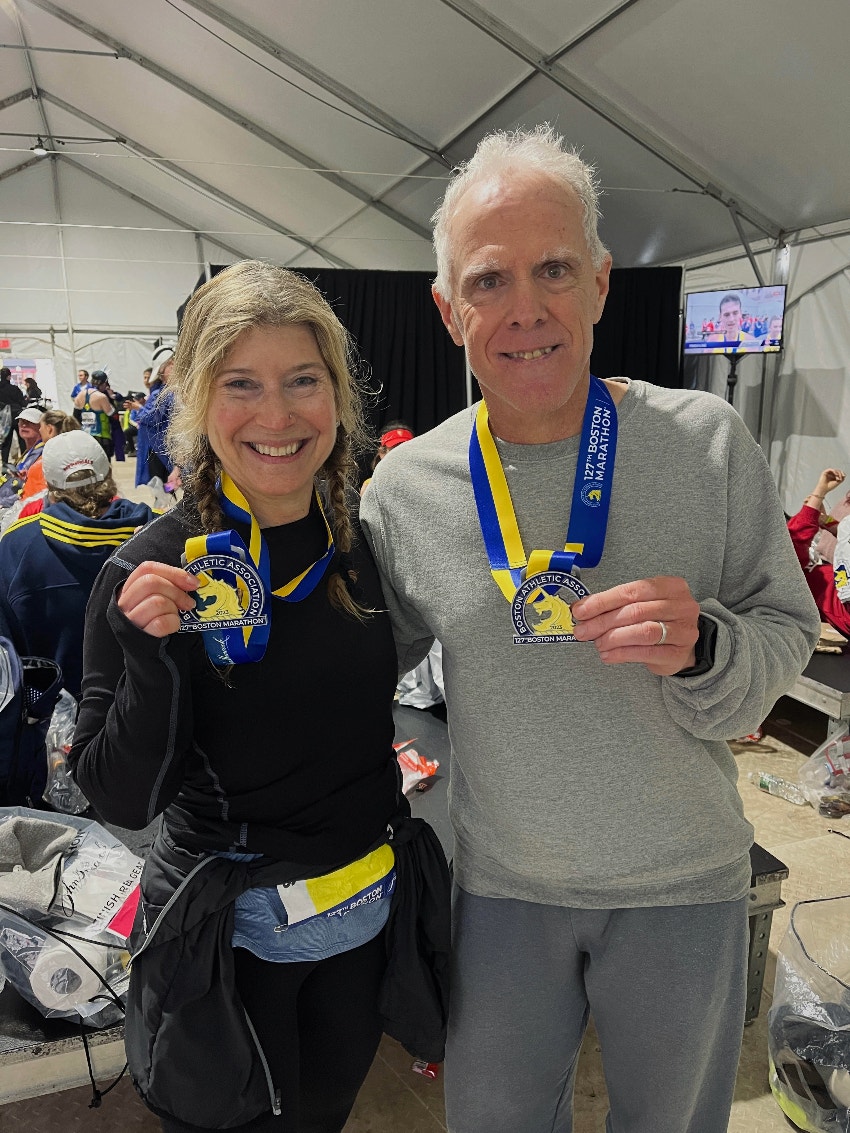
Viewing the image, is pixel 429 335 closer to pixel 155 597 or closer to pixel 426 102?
pixel 426 102

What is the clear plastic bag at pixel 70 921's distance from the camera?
5.45 ft

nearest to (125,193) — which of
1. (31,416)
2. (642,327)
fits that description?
(31,416)

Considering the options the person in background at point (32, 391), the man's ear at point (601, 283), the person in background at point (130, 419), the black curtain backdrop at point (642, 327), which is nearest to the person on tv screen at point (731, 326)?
the black curtain backdrop at point (642, 327)

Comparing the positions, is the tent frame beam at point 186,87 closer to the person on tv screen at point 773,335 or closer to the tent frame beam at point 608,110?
the tent frame beam at point 608,110

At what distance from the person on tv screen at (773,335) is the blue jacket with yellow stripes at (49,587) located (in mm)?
6499

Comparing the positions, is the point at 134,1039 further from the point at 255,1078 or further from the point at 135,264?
the point at 135,264

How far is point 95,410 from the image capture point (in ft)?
38.3

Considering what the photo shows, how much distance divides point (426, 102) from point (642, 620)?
307 inches

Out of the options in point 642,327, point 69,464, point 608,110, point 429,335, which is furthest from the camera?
point 429,335

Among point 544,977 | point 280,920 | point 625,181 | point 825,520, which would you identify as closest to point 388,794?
point 280,920

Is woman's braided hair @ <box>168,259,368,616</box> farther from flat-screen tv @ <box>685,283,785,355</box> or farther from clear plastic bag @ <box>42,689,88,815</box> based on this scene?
flat-screen tv @ <box>685,283,785,355</box>

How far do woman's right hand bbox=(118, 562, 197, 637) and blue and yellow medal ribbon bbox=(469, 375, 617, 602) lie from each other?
0.44 m

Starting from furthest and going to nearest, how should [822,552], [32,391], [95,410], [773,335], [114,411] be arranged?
[114,411] → [32,391] → [95,410] → [773,335] → [822,552]

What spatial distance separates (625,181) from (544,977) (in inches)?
304
